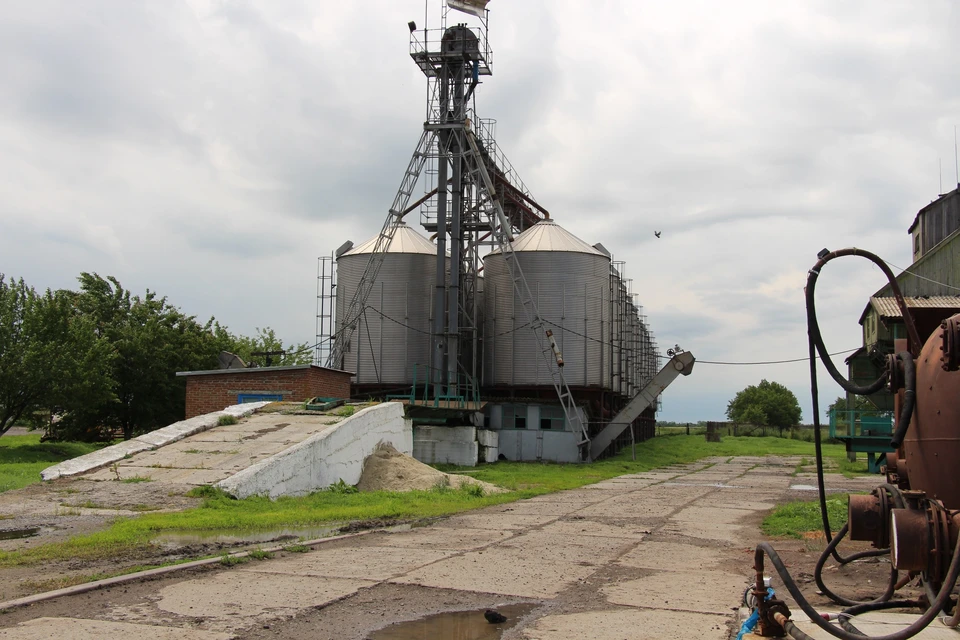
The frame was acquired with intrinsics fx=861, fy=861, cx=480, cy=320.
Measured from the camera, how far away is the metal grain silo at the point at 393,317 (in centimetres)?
3616

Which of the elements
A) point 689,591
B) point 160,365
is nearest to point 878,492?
point 689,591

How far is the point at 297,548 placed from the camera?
417 inches

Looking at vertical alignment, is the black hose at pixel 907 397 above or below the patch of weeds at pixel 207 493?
above

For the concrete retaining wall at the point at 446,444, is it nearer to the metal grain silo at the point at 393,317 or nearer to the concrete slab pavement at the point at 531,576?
the metal grain silo at the point at 393,317

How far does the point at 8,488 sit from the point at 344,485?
250 inches

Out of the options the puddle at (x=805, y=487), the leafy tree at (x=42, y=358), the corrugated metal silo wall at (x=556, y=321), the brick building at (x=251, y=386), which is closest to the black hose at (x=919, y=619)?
the puddle at (x=805, y=487)

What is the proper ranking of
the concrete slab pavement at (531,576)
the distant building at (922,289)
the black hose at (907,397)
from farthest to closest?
1. the distant building at (922,289)
2. the concrete slab pavement at (531,576)
3. the black hose at (907,397)

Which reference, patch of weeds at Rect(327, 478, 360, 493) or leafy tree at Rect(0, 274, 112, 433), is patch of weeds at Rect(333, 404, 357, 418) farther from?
leafy tree at Rect(0, 274, 112, 433)

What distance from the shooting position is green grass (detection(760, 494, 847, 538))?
13.2 metres

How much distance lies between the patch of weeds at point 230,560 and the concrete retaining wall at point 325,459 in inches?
231

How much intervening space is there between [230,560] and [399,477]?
10.5 metres

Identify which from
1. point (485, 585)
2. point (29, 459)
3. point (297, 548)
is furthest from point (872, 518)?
point (29, 459)

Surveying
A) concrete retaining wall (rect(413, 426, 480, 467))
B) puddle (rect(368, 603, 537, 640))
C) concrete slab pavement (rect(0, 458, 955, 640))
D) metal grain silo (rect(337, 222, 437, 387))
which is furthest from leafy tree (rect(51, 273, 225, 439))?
puddle (rect(368, 603, 537, 640))

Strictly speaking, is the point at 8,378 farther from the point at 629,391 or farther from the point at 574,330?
the point at 629,391
